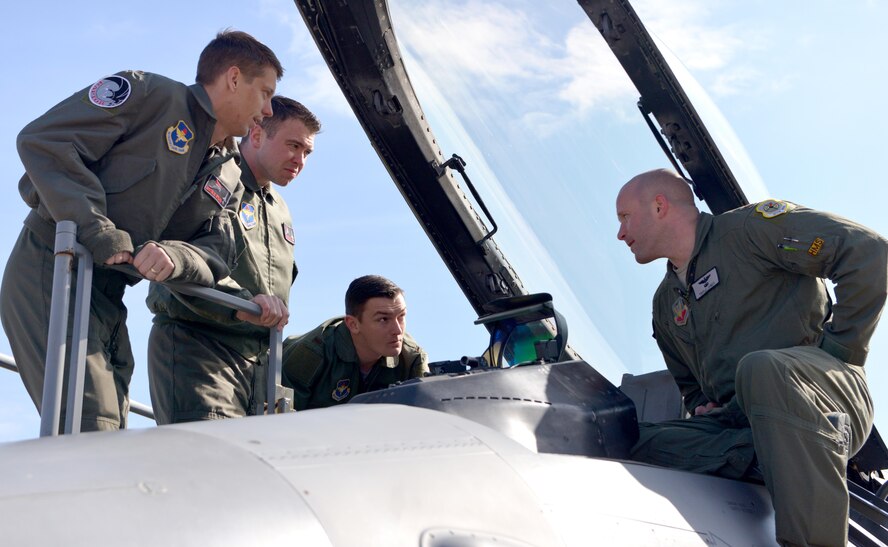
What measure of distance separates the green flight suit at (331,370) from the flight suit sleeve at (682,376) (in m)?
0.95

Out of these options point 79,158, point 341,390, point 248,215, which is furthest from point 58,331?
point 341,390

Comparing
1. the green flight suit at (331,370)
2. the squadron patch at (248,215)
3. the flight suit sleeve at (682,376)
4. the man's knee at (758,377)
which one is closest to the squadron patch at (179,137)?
the squadron patch at (248,215)

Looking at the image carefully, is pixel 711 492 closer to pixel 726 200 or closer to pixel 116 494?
pixel 116 494

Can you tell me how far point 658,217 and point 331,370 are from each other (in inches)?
56.6

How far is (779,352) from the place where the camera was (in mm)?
2654

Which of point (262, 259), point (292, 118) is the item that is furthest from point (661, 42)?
point (262, 259)

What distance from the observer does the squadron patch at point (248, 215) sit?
11.5 ft

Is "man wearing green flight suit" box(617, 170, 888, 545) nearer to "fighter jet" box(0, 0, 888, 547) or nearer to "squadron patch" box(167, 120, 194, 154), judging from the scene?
"fighter jet" box(0, 0, 888, 547)

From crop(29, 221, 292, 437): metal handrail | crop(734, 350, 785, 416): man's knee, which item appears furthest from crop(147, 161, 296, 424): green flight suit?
crop(734, 350, 785, 416): man's knee

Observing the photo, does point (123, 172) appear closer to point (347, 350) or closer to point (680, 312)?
point (347, 350)

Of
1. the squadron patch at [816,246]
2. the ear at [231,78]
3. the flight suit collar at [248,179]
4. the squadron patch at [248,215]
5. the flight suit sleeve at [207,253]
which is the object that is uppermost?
the ear at [231,78]

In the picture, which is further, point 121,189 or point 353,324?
point 353,324

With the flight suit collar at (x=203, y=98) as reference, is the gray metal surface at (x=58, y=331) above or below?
below

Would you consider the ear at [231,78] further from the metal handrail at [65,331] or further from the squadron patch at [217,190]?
the metal handrail at [65,331]
